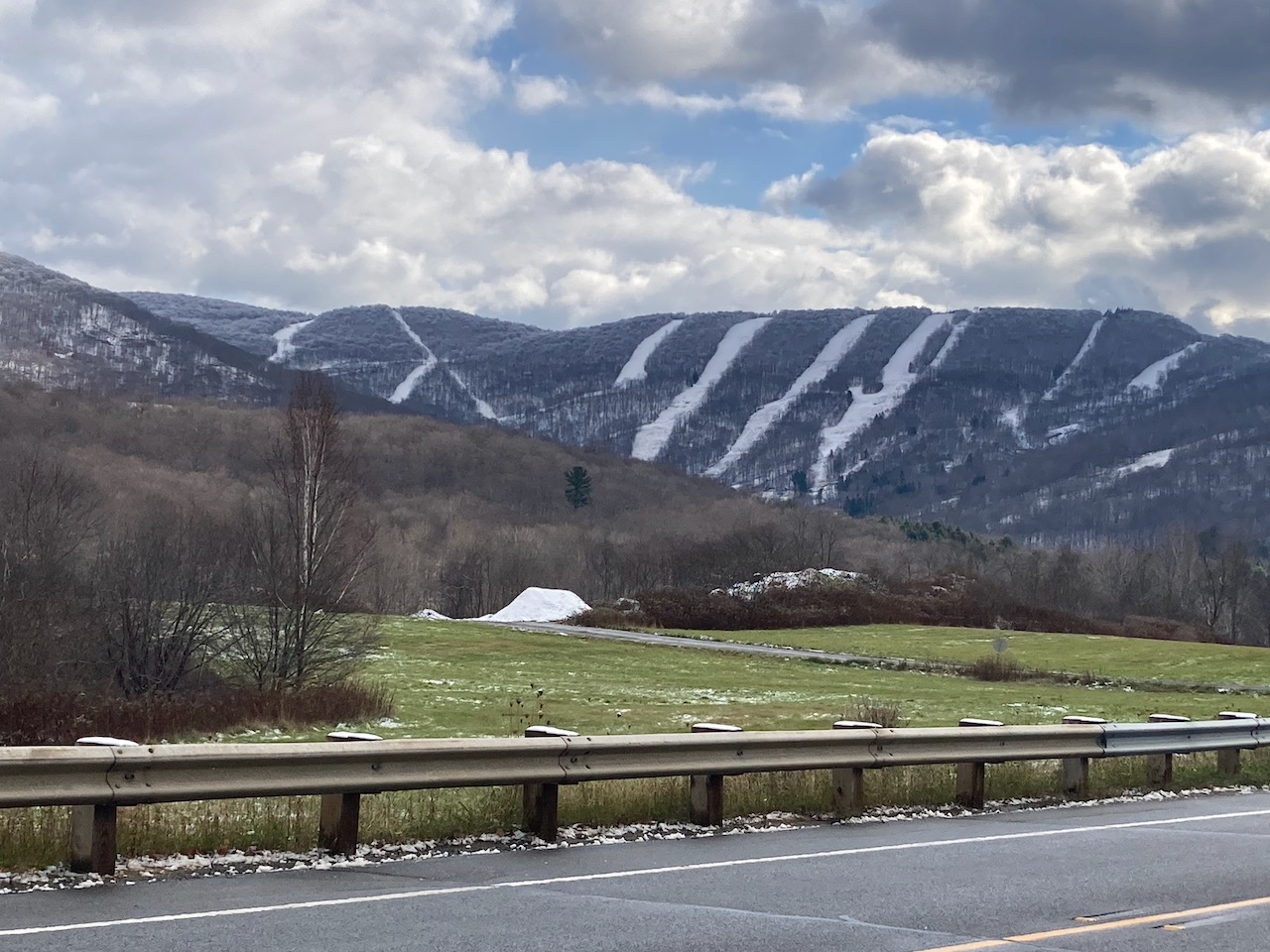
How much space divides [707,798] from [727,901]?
11.0 ft

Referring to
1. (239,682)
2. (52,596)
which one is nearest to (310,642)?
(239,682)

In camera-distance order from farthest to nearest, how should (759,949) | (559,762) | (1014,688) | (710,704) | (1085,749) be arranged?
(1014,688) → (710,704) → (1085,749) → (559,762) → (759,949)

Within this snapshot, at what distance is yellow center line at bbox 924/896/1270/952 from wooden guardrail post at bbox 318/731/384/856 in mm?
4412

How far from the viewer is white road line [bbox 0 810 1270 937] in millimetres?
7730

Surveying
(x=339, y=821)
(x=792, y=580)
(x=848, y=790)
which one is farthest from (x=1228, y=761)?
(x=792, y=580)

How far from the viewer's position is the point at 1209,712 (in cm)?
3906

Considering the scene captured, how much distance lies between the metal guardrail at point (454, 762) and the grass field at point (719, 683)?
17.3m

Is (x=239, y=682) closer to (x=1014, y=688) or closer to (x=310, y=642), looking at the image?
(x=310, y=642)

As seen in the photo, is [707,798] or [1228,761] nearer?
[707,798]

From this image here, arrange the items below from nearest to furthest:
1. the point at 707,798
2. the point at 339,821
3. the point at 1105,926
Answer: the point at 1105,926 < the point at 339,821 < the point at 707,798

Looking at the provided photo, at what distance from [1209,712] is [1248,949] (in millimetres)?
33897

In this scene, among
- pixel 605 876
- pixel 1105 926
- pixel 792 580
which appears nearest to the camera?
pixel 1105 926

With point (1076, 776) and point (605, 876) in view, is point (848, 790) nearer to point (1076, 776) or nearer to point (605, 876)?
point (1076, 776)

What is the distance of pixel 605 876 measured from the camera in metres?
9.67
